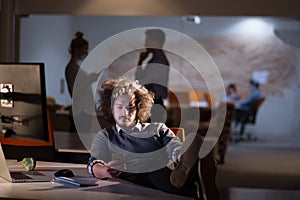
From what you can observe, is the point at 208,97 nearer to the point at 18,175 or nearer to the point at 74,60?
the point at 74,60

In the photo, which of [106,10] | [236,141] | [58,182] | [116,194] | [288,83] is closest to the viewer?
[116,194]

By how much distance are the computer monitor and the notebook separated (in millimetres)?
172

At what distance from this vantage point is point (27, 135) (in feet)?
10.1

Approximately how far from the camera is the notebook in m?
2.76

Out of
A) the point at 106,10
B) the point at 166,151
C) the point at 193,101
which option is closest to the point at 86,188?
the point at 166,151

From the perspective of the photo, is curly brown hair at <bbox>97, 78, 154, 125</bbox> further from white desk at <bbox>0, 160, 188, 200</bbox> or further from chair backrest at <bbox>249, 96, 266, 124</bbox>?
chair backrest at <bbox>249, 96, 266, 124</bbox>

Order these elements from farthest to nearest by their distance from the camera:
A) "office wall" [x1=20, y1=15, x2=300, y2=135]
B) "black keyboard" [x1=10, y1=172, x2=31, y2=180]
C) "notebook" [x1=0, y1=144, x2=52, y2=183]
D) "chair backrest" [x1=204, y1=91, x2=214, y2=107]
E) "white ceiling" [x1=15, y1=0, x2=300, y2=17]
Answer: "office wall" [x1=20, y1=15, x2=300, y2=135] < "chair backrest" [x1=204, y1=91, x2=214, y2=107] < "white ceiling" [x1=15, y1=0, x2=300, y2=17] < "black keyboard" [x1=10, y1=172, x2=31, y2=180] < "notebook" [x1=0, y1=144, x2=52, y2=183]

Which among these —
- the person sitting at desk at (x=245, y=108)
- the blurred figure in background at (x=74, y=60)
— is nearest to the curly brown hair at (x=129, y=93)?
the blurred figure in background at (x=74, y=60)

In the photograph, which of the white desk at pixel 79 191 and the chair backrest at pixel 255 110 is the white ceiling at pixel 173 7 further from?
the chair backrest at pixel 255 110

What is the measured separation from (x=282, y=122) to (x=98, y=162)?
1364cm

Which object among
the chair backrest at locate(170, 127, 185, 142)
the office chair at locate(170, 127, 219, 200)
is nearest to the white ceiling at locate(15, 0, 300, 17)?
the chair backrest at locate(170, 127, 185, 142)

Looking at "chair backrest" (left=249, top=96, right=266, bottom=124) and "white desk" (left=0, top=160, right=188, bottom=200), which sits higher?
"white desk" (left=0, top=160, right=188, bottom=200)

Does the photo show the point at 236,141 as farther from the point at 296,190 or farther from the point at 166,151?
the point at 166,151

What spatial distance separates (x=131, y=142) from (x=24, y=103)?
21.1 inches
